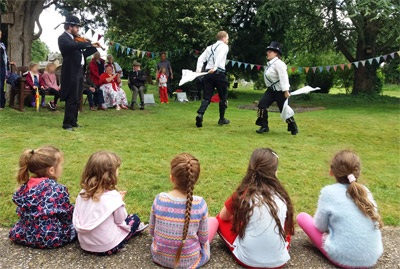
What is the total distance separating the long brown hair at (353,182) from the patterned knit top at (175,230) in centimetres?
109

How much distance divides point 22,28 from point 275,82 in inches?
326

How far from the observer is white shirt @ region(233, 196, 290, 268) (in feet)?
8.79

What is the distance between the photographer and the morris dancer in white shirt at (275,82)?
7422mm

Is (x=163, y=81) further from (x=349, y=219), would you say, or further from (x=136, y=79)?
(x=349, y=219)

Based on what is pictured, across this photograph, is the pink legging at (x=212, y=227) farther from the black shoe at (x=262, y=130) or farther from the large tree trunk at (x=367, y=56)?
the large tree trunk at (x=367, y=56)

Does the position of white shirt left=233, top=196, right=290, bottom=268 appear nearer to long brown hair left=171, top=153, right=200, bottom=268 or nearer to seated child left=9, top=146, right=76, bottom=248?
long brown hair left=171, top=153, right=200, bottom=268

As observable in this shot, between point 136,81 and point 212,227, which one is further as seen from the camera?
point 136,81

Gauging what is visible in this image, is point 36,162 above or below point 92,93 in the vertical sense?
below

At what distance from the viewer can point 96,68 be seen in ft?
37.4

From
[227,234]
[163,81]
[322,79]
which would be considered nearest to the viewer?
[227,234]

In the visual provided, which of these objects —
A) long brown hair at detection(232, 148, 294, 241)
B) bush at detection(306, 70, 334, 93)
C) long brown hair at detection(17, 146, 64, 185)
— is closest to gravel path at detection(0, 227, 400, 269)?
long brown hair at detection(232, 148, 294, 241)

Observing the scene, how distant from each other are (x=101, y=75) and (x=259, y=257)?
9.83 metres

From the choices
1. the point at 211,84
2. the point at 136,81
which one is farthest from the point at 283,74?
the point at 136,81

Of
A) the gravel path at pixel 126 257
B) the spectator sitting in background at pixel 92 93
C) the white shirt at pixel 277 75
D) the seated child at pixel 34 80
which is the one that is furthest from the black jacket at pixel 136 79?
the gravel path at pixel 126 257
